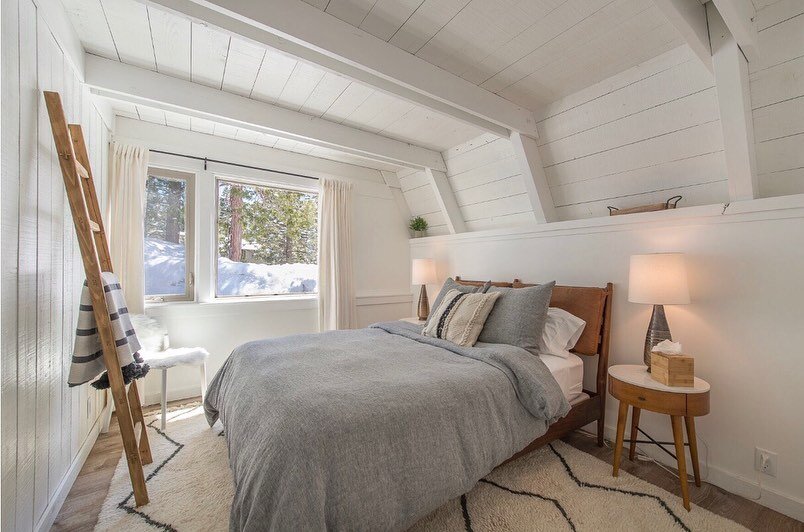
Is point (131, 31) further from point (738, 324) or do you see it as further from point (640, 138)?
point (738, 324)

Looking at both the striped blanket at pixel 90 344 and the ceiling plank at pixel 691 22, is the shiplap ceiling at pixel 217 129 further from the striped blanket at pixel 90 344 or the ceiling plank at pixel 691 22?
the ceiling plank at pixel 691 22

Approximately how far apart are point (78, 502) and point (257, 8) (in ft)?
8.05

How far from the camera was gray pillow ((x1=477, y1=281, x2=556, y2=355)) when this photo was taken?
6.81ft

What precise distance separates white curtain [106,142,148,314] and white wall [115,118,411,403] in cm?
15

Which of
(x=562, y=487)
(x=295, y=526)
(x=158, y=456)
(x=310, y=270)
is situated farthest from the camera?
(x=310, y=270)

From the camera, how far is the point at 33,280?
4.50 feet

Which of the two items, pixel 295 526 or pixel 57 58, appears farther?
pixel 57 58

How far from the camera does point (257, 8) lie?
4.70ft

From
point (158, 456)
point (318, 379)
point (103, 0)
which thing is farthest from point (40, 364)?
point (103, 0)

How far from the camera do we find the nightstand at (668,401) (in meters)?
1.58

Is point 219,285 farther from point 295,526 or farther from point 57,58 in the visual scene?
point 295,526

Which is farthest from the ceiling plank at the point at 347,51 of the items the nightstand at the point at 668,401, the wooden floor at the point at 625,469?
the wooden floor at the point at 625,469

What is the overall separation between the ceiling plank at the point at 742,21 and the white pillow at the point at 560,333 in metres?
1.56

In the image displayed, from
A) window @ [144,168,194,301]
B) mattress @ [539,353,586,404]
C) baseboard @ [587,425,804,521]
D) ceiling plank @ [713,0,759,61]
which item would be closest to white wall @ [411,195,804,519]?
baseboard @ [587,425,804,521]
